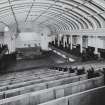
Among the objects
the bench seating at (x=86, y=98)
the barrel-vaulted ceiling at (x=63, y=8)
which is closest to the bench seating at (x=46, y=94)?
the bench seating at (x=86, y=98)

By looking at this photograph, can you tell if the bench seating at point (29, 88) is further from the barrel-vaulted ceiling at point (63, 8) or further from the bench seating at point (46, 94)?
the barrel-vaulted ceiling at point (63, 8)

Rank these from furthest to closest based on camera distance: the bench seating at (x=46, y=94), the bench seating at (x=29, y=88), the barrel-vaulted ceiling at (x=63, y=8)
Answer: the barrel-vaulted ceiling at (x=63, y=8)
the bench seating at (x=29, y=88)
the bench seating at (x=46, y=94)

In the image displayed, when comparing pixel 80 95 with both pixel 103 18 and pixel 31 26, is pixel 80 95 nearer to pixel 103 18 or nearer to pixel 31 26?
pixel 103 18

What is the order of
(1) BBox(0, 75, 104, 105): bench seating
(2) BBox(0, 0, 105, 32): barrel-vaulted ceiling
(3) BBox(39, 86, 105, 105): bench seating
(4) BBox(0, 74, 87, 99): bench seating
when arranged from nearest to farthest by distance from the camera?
(3) BBox(39, 86, 105, 105): bench seating, (1) BBox(0, 75, 104, 105): bench seating, (4) BBox(0, 74, 87, 99): bench seating, (2) BBox(0, 0, 105, 32): barrel-vaulted ceiling

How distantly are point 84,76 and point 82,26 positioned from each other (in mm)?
14764

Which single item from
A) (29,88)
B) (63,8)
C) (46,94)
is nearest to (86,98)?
(46,94)

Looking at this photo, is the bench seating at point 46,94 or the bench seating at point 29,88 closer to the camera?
the bench seating at point 46,94

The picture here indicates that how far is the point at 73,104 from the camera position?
3.75 metres

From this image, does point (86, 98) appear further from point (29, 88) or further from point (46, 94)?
point (29, 88)

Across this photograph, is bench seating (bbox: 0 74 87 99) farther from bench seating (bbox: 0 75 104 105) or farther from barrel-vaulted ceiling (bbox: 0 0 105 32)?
barrel-vaulted ceiling (bbox: 0 0 105 32)

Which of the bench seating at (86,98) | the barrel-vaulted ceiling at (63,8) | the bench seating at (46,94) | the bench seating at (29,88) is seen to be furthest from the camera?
the barrel-vaulted ceiling at (63,8)

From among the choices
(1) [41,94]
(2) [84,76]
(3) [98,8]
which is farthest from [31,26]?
(1) [41,94]

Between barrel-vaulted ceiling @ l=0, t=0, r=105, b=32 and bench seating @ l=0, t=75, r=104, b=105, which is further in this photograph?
barrel-vaulted ceiling @ l=0, t=0, r=105, b=32

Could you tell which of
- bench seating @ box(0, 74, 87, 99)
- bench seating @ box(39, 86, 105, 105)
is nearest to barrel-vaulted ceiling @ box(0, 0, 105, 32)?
bench seating @ box(0, 74, 87, 99)
